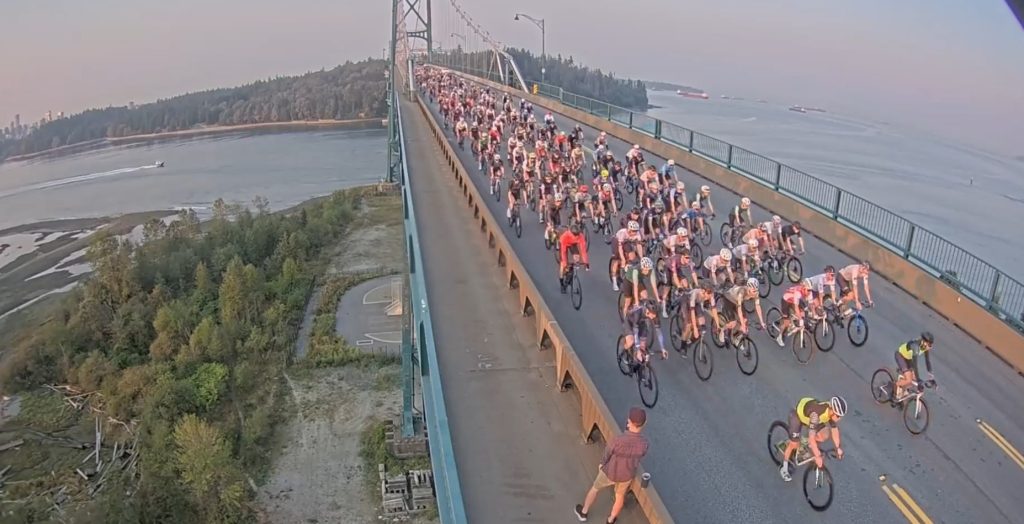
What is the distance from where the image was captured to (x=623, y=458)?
8016 mm

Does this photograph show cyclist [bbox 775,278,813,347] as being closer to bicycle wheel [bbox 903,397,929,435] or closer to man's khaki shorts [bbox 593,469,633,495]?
bicycle wheel [bbox 903,397,929,435]

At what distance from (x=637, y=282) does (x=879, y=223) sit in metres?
11.2

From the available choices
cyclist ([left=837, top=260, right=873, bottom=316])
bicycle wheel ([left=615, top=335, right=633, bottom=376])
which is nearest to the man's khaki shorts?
bicycle wheel ([left=615, top=335, right=633, bottom=376])

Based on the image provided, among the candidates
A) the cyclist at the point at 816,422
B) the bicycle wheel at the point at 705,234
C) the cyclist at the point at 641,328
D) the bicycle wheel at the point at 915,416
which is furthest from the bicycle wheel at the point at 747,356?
the bicycle wheel at the point at 705,234

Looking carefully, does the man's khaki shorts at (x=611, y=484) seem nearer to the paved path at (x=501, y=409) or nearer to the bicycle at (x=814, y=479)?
the paved path at (x=501, y=409)

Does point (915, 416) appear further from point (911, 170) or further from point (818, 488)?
point (911, 170)

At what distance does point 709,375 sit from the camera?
39.6ft

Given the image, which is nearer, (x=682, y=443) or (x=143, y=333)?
(x=682, y=443)

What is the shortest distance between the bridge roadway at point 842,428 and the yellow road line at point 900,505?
10 centimetres

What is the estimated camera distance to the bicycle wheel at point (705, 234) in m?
17.4

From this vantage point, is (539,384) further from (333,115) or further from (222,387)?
(333,115)

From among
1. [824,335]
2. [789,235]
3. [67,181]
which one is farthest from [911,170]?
[67,181]

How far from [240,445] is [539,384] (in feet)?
54.0

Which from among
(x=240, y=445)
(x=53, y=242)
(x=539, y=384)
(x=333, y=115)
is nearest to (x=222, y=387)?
(x=240, y=445)
